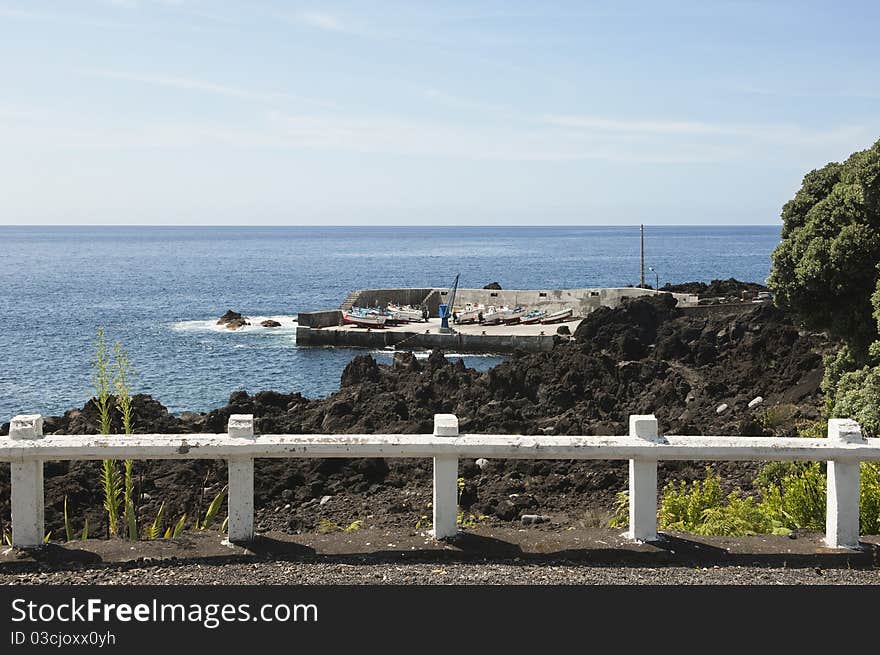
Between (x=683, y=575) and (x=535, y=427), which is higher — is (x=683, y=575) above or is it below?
above

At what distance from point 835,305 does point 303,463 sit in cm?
912

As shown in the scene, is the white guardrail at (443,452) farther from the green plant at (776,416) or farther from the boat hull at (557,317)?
the boat hull at (557,317)

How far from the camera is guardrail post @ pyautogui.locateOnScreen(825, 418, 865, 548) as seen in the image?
20.0ft

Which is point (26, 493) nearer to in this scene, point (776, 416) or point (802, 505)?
point (802, 505)

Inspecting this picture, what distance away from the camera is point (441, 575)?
5.57 meters

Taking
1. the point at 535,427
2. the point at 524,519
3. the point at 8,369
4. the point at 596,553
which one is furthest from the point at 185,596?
the point at 8,369

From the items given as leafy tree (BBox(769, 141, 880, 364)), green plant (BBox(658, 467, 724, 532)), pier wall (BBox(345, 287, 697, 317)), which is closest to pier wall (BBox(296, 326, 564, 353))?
pier wall (BBox(345, 287, 697, 317))

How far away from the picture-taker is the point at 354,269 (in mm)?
155500

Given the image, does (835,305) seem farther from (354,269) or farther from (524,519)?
(354,269)

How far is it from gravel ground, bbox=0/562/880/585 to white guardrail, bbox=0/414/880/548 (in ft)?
1.42

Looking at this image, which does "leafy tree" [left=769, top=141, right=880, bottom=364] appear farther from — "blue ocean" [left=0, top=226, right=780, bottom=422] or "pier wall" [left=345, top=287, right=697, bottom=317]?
"pier wall" [left=345, top=287, right=697, bottom=317]

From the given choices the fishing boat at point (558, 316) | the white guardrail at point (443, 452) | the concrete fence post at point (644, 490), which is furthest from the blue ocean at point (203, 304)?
the concrete fence post at point (644, 490)

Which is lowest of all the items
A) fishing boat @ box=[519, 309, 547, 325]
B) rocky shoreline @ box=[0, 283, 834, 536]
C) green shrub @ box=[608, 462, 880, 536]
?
rocky shoreline @ box=[0, 283, 834, 536]

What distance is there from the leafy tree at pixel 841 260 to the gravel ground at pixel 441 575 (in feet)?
26.1
